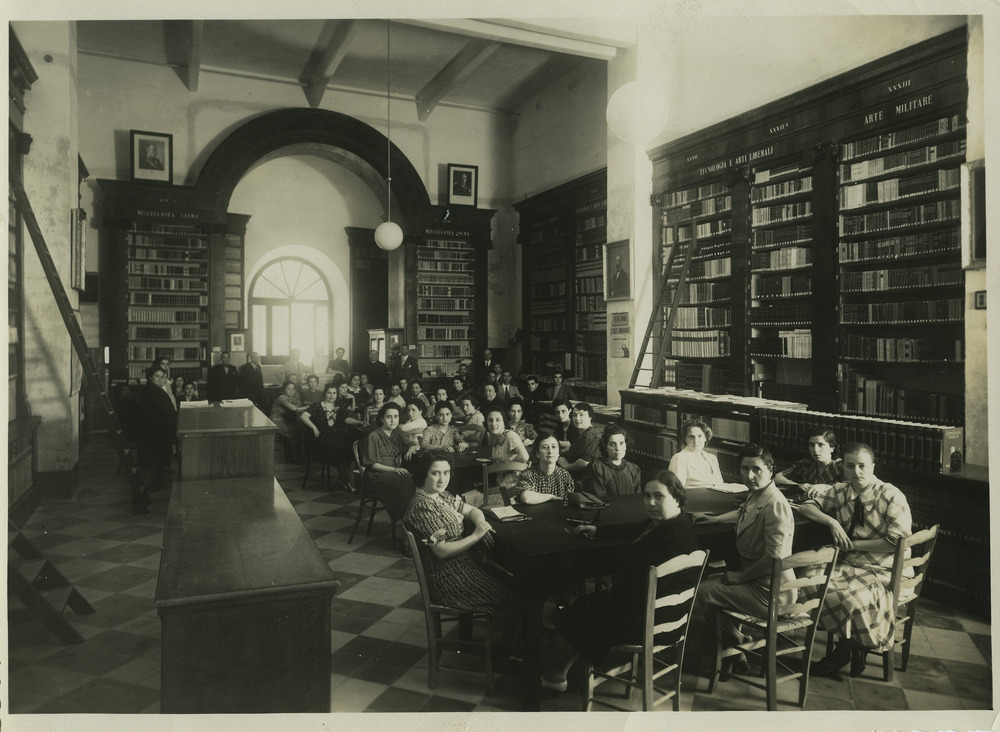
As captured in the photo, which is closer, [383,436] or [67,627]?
[67,627]

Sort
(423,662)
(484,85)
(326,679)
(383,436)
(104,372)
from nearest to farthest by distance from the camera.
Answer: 1. (326,679)
2. (423,662)
3. (383,436)
4. (104,372)
5. (484,85)

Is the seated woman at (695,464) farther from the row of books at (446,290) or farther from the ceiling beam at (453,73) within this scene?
the row of books at (446,290)

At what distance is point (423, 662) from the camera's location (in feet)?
9.67

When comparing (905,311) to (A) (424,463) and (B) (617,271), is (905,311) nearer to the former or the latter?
(B) (617,271)

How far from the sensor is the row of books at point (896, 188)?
14.9 feet

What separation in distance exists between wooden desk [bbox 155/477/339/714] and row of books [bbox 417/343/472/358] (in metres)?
8.88

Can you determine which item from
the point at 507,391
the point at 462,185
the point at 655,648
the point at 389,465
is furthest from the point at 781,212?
the point at 462,185

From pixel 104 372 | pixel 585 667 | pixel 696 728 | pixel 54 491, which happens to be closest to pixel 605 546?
pixel 585 667

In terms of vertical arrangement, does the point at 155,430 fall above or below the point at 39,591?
above

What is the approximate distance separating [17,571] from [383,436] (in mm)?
2375

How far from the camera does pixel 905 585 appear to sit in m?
2.75

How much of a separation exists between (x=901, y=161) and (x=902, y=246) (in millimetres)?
595

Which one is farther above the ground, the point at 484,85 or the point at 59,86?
the point at 484,85

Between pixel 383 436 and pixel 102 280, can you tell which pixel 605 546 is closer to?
pixel 383 436
